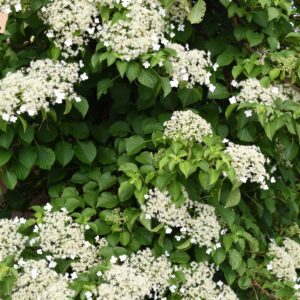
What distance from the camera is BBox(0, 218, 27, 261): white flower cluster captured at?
7.64 feet

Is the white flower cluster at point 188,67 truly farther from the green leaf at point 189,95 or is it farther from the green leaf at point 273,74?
the green leaf at point 273,74

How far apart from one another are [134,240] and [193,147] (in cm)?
49

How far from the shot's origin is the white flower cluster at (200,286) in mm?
2461

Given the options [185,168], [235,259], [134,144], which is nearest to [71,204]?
[134,144]

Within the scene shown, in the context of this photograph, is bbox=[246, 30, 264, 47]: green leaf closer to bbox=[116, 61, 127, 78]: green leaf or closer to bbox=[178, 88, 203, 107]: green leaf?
bbox=[178, 88, 203, 107]: green leaf

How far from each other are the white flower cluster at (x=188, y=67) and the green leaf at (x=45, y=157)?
57 cm

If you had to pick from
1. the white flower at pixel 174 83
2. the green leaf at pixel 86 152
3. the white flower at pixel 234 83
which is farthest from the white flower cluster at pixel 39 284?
the white flower at pixel 234 83

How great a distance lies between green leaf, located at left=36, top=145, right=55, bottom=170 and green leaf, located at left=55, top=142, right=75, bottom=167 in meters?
0.07

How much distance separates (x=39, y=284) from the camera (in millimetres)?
2256

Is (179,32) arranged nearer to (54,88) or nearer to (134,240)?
(54,88)

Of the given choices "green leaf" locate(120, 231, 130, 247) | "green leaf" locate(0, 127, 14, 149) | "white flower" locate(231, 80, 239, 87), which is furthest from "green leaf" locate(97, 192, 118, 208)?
"white flower" locate(231, 80, 239, 87)

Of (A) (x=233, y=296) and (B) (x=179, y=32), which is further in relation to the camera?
(B) (x=179, y=32)

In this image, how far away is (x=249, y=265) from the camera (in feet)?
9.02

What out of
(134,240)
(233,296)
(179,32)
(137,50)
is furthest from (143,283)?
(179,32)
